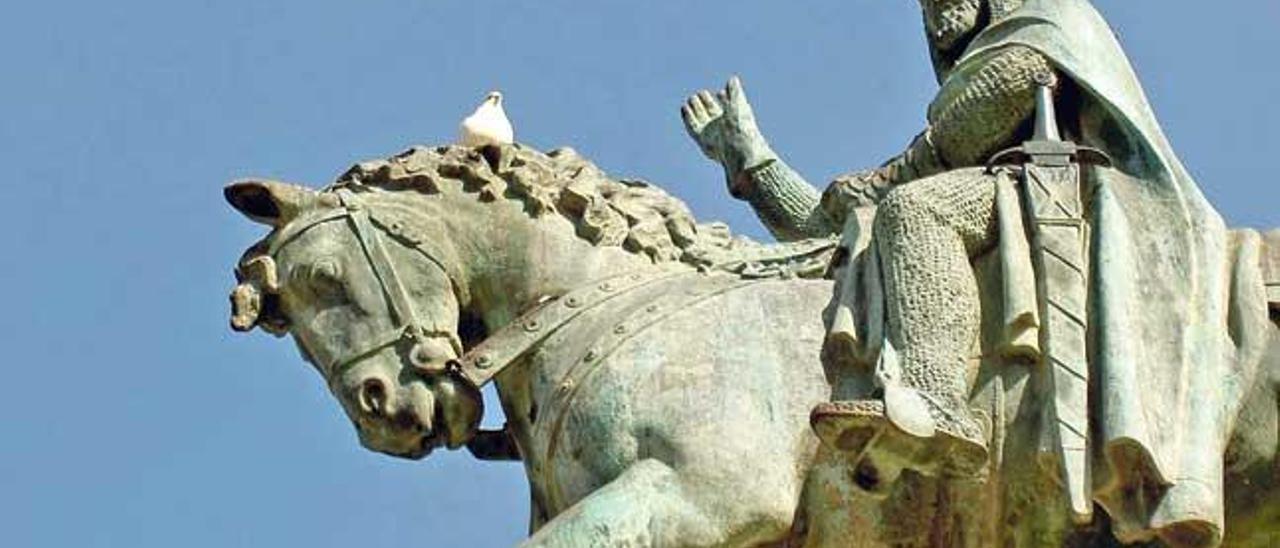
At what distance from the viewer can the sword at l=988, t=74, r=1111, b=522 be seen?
48.1ft

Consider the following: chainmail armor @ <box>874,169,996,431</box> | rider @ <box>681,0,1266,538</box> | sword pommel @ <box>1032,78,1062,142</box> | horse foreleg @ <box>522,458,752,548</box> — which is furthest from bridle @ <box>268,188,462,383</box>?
sword pommel @ <box>1032,78,1062,142</box>

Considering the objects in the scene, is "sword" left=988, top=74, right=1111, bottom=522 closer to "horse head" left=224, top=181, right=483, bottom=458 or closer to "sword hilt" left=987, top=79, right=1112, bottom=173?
"sword hilt" left=987, top=79, right=1112, bottom=173

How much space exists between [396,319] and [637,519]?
4.94 ft

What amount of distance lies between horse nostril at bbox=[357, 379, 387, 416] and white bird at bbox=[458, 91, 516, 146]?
100 centimetres

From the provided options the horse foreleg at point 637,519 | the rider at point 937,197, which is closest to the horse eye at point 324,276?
the horse foreleg at point 637,519

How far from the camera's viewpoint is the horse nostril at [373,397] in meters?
16.1

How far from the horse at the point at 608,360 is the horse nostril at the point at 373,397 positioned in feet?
0.04

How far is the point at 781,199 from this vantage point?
57.3 ft

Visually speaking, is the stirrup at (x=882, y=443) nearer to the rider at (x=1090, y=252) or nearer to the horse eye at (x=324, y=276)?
the rider at (x=1090, y=252)

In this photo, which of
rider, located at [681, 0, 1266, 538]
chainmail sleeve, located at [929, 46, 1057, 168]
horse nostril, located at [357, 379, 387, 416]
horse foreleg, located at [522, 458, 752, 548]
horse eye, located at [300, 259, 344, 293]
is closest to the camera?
rider, located at [681, 0, 1266, 538]

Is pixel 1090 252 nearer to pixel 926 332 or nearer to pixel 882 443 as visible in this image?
pixel 926 332

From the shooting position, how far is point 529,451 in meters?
16.0

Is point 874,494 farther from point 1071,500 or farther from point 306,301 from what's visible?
point 306,301

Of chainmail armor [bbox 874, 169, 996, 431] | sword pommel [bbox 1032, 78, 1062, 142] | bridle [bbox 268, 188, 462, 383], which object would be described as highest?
bridle [bbox 268, 188, 462, 383]
